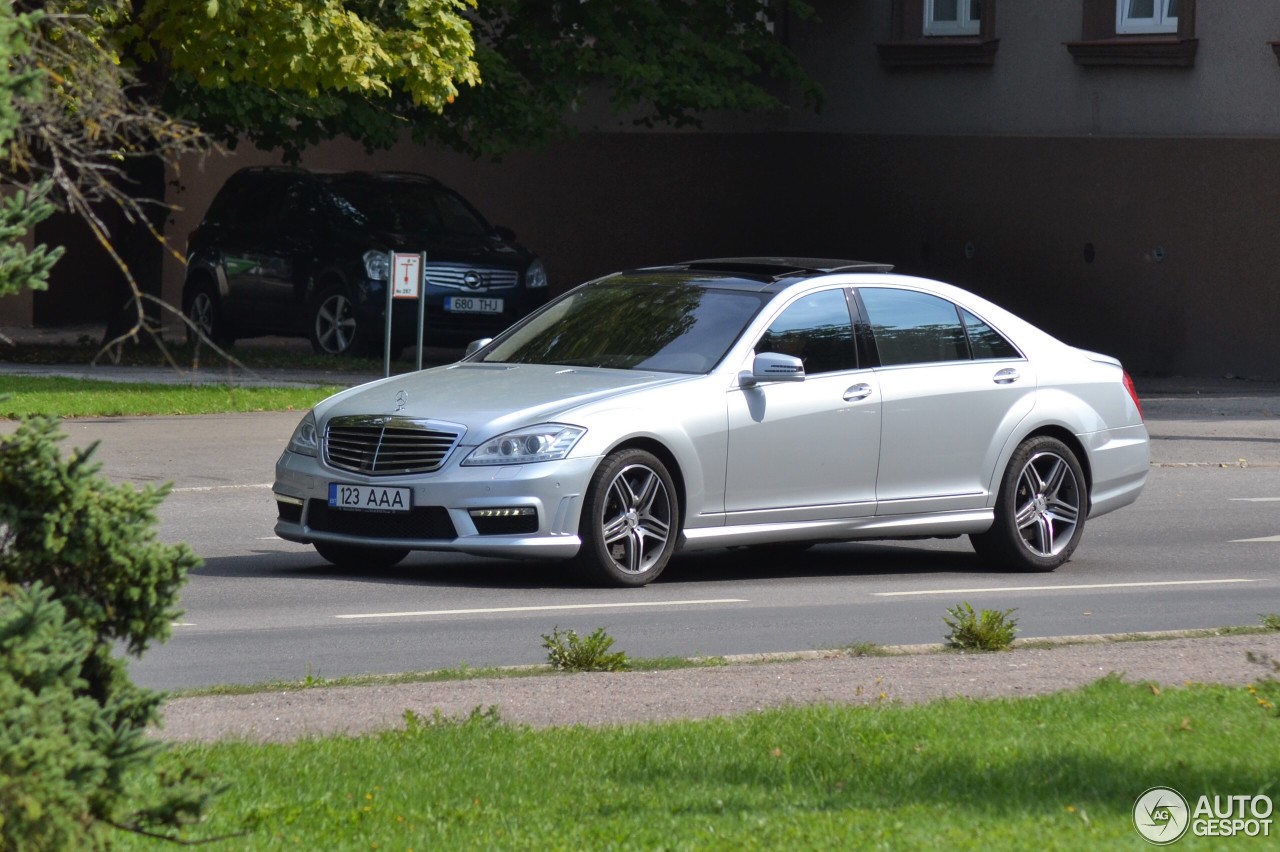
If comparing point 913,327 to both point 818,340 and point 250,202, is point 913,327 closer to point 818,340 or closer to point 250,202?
point 818,340

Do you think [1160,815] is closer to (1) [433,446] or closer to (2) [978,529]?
(1) [433,446]

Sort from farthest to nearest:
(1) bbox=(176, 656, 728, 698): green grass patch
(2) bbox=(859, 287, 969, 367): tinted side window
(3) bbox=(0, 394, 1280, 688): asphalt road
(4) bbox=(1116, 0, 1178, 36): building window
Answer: (4) bbox=(1116, 0, 1178, 36): building window < (2) bbox=(859, 287, 969, 367): tinted side window < (3) bbox=(0, 394, 1280, 688): asphalt road < (1) bbox=(176, 656, 728, 698): green grass patch

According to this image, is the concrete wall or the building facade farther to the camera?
the building facade

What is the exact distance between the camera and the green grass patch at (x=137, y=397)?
1803 cm

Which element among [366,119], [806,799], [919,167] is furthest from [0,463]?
[919,167]

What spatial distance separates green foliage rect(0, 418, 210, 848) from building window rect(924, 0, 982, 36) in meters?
24.7

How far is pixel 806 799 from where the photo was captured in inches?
218

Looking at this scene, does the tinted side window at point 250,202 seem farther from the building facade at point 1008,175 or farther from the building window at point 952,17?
the building window at point 952,17

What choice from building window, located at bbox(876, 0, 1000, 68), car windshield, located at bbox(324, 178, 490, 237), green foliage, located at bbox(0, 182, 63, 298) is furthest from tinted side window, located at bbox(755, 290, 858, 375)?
building window, located at bbox(876, 0, 1000, 68)

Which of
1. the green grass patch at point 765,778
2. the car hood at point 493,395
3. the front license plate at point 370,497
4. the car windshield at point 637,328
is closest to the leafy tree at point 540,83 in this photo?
the car windshield at point 637,328

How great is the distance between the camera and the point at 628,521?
1036 centimetres

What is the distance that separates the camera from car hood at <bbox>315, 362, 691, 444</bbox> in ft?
33.3

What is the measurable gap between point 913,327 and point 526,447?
8.76 feet

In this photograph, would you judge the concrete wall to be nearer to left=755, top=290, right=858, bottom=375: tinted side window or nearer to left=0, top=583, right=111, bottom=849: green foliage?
left=755, top=290, right=858, bottom=375: tinted side window
